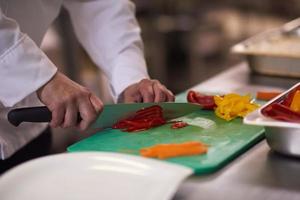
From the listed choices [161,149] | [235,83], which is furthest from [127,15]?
[161,149]

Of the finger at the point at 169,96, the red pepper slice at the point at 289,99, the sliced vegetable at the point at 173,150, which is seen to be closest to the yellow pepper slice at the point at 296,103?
the red pepper slice at the point at 289,99

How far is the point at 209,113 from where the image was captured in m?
1.00

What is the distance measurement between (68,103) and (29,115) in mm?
73

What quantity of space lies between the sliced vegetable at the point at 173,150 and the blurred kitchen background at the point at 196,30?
2269 mm

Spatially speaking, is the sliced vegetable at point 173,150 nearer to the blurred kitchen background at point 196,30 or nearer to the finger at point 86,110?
the finger at point 86,110

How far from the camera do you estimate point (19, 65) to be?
2.89 ft

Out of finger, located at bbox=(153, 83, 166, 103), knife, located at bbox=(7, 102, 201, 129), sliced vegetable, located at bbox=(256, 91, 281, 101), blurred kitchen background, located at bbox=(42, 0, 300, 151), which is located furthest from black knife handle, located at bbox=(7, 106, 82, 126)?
blurred kitchen background, located at bbox=(42, 0, 300, 151)

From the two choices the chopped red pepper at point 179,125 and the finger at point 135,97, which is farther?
the finger at point 135,97

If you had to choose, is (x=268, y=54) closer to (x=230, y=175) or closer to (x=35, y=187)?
(x=230, y=175)

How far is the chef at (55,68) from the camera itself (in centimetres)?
86

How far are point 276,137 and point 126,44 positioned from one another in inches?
19.8

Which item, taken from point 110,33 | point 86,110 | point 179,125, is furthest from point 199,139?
point 110,33

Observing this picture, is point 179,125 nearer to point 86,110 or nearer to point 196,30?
point 86,110

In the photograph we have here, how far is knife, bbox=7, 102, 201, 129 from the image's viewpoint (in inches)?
34.1
